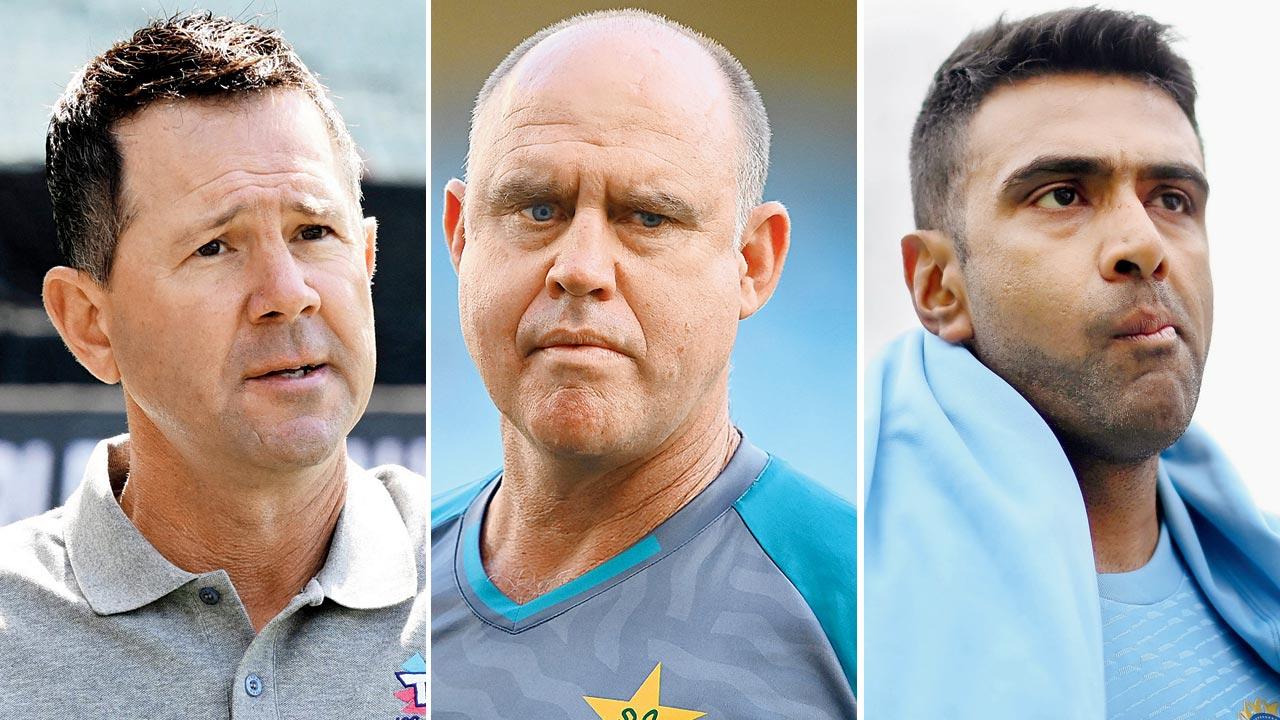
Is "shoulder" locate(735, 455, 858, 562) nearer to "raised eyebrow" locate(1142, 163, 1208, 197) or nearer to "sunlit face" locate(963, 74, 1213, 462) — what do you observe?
"sunlit face" locate(963, 74, 1213, 462)

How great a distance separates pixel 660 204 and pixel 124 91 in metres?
1.14

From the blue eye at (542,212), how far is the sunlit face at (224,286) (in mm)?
442

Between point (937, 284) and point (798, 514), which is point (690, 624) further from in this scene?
point (937, 284)

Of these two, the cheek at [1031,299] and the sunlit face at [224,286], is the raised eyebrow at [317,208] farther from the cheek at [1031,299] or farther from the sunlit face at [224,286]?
the cheek at [1031,299]

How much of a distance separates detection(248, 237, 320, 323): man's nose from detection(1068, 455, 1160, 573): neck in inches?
66.7

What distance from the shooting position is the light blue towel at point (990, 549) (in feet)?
9.20

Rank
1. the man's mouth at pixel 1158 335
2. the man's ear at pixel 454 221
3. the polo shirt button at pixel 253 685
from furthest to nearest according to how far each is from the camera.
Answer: the man's ear at pixel 454 221 < the man's mouth at pixel 1158 335 < the polo shirt button at pixel 253 685

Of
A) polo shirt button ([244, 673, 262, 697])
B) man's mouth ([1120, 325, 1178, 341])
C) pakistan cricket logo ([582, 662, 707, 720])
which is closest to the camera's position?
polo shirt button ([244, 673, 262, 697])

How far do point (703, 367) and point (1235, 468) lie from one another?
1222 mm

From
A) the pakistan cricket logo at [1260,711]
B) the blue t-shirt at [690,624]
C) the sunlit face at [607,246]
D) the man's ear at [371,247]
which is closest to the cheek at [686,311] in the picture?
the sunlit face at [607,246]

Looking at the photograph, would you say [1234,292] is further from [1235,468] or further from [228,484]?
[228,484]

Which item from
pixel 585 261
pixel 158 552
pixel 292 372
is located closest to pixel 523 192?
pixel 585 261

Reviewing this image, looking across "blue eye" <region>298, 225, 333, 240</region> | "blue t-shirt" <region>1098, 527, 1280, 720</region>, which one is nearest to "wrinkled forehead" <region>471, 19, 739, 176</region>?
"blue eye" <region>298, 225, 333, 240</region>

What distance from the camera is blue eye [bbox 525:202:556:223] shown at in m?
2.91
